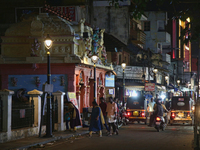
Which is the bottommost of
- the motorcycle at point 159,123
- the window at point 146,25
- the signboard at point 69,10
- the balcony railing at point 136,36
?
the motorcycle at point 159,123

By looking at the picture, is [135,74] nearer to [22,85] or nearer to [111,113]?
[22,85]

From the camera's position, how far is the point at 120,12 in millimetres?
52312

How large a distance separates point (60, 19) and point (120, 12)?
23670 millimetres

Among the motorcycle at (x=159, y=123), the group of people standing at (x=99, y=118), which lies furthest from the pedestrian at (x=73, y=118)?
the motorcycle at (x=159, y=123)

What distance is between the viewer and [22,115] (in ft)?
59.9

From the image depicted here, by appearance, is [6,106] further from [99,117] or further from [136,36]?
[136,36]

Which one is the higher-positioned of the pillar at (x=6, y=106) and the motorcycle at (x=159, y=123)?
the pillar at (x=6, y=106)

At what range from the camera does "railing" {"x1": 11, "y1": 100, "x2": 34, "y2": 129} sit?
58.5 ft

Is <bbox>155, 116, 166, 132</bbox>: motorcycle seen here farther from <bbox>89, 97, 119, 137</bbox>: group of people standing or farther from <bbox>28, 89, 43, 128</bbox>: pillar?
<bbox>28, 89, 43, 128</bbox>: pillar

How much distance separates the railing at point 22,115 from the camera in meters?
17.8

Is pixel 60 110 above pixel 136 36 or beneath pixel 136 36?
beneath

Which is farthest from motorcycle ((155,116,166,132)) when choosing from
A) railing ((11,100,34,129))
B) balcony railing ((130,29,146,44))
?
balcony railing ((130,29,146,44))

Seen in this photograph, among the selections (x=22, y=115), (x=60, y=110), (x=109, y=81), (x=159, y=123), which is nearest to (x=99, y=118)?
(x=60, y=110)

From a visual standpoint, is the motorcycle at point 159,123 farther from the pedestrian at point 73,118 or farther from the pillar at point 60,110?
the pillar at point 60,110
